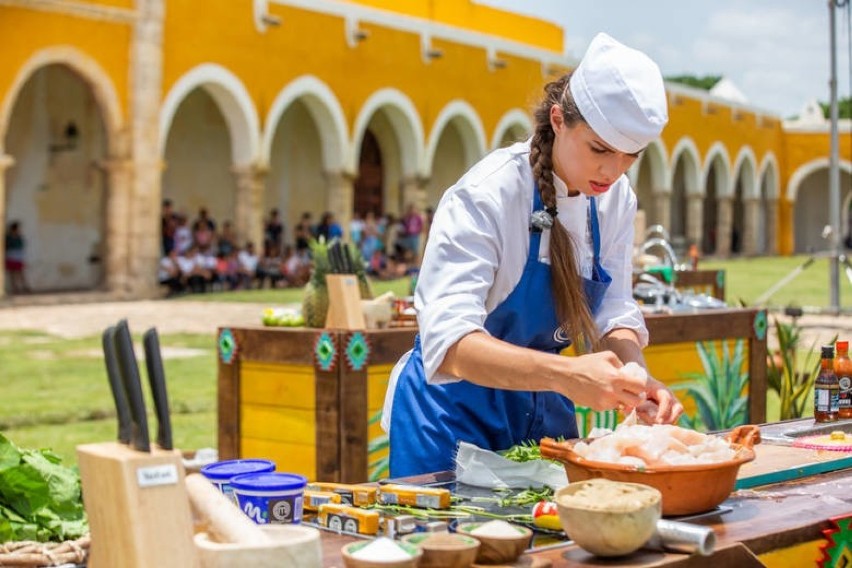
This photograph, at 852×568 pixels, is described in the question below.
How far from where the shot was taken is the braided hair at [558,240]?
9.19 ft

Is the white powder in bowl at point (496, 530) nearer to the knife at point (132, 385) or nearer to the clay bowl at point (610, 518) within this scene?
the clay bowl at point (610, 518)

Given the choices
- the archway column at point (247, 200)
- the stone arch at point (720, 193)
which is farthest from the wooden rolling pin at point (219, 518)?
the stone arch at point (720, 193)

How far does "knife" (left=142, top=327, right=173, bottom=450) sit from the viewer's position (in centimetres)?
174

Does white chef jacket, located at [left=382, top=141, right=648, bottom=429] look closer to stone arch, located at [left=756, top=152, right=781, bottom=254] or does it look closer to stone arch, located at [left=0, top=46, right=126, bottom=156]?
stone arch, located at [left=0, top=46, right=126, bottom=156]

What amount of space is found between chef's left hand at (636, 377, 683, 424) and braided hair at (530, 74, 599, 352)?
255 mm

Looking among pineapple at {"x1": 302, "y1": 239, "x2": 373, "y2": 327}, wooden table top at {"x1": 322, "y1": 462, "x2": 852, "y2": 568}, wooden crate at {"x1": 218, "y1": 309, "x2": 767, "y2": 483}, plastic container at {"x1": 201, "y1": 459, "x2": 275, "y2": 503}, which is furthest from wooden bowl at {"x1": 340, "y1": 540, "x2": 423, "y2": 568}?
pineapple at {"x1": 302, "y1": 239, "x2": 373, "y2": 327}

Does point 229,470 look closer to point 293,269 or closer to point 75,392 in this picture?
point 75,392

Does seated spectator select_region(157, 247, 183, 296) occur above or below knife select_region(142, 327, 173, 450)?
above

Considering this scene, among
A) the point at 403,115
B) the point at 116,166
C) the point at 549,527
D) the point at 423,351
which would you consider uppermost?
the point at 403,115

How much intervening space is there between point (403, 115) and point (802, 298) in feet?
27.7

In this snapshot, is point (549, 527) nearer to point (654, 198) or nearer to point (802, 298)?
point (802, 298)

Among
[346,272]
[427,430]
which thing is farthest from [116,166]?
[427,430]

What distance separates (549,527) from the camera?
2.23m

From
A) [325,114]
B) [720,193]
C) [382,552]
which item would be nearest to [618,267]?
[382,552]
